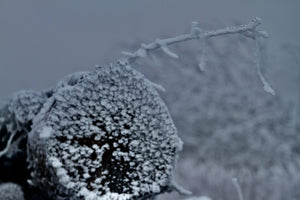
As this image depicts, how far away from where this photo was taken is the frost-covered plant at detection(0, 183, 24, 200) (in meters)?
1.43

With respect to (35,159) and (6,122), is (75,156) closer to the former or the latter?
(35,159)

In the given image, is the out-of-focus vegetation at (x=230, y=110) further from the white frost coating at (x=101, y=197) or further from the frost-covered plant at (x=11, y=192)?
the white frost coating at (x=101, y=197)

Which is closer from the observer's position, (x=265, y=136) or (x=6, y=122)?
(x=6, y=122)

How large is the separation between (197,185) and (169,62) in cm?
227

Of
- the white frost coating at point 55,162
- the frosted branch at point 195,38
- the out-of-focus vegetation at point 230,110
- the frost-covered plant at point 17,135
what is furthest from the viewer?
the out-of-focus vegetation at point 230,110

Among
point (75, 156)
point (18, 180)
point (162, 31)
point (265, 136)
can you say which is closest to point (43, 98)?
point (18, 180)

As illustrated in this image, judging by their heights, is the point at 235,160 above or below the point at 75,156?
above

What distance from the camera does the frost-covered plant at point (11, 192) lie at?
143cm

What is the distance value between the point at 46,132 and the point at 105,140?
0.22 metres

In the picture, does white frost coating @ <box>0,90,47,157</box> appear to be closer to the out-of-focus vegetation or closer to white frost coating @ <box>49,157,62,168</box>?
white frost coating @ <box>49,157,62,168</box>

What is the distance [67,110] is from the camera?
1133 millimetres

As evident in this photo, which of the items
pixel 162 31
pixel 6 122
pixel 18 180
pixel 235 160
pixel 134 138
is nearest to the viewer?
pixel 134 138

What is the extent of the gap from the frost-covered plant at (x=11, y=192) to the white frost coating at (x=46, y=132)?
1.79 ft

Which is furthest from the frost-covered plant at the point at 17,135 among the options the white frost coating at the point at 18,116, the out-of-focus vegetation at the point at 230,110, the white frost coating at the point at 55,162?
the out-of-focus vegetation at the point at 230,110
